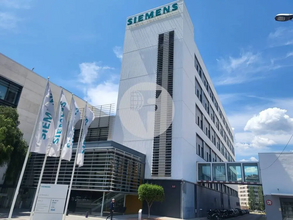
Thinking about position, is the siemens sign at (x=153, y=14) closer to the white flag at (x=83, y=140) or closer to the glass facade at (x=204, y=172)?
the glass facade at (x=204, y=172)

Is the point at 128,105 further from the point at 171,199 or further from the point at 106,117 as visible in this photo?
the point at 171,199

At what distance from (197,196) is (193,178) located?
239cm

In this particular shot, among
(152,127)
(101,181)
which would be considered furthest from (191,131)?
(101,181)

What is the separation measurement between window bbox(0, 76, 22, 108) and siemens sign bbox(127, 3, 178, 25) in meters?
19.0

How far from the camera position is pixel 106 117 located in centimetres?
3084

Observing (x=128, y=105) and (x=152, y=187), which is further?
(x=128, y=105)

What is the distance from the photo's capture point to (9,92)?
27.0m

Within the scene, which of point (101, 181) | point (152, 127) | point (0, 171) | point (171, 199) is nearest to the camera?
point (101, 181)

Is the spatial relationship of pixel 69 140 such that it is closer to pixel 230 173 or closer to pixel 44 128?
pixel 44 128

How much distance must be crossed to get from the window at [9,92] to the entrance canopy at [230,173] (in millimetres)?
24704

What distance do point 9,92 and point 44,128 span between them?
1877cm

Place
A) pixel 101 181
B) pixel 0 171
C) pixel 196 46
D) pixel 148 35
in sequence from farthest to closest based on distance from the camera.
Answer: pixel 196 46 → pixel 148 35 → pixel 0 171 → pixel 101 181

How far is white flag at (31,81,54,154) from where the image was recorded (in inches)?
458

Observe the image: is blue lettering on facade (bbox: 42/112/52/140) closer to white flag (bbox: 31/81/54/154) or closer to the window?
white flag (bbox: 31/81/54/154)
